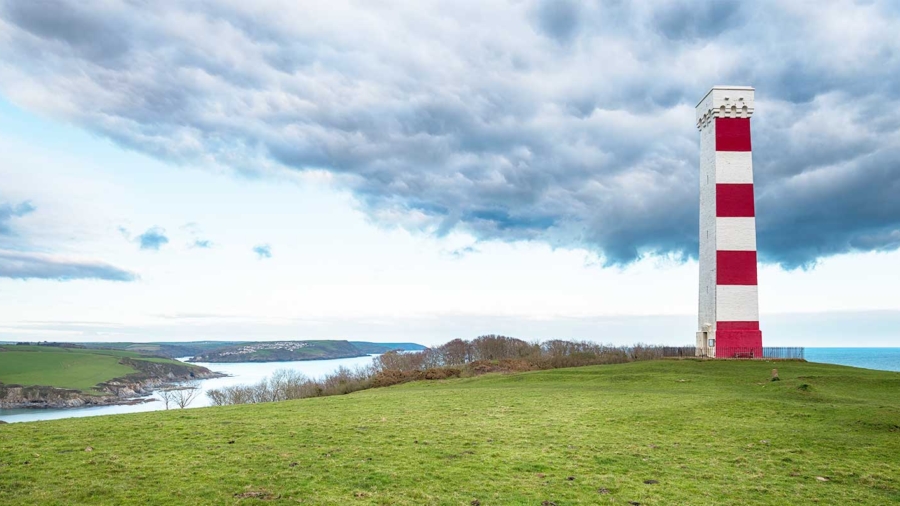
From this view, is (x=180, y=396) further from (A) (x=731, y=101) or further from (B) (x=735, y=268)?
(A) (x=731, y=101)

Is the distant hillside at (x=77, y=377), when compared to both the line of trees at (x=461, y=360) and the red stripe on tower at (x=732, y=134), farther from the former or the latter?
the red stripe on tower at (x=732, y=134)

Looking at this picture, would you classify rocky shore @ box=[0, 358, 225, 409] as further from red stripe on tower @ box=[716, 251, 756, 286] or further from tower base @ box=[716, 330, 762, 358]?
red stripe on tower @ box=[716, 251, 756, 286]

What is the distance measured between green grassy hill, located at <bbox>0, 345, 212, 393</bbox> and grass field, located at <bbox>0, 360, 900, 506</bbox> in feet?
434

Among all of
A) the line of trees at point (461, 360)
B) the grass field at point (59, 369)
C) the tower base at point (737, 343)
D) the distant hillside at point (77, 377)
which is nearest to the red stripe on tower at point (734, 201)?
the tower base at point (737, 343)

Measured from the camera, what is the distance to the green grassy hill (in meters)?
125

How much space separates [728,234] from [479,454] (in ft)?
111

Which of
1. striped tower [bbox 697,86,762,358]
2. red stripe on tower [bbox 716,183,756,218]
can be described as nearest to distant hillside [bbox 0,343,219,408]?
striped tower [bbox 697,86,762,358]

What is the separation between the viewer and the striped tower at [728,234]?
39.2m

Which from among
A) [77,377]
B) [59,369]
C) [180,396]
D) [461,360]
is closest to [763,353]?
[461,360]

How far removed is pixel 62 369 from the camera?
13850 cm

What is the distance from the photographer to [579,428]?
1530 cm

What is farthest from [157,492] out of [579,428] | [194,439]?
[579,428]

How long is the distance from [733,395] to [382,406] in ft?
45.2

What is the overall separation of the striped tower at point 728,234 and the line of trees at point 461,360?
4.49 meters
